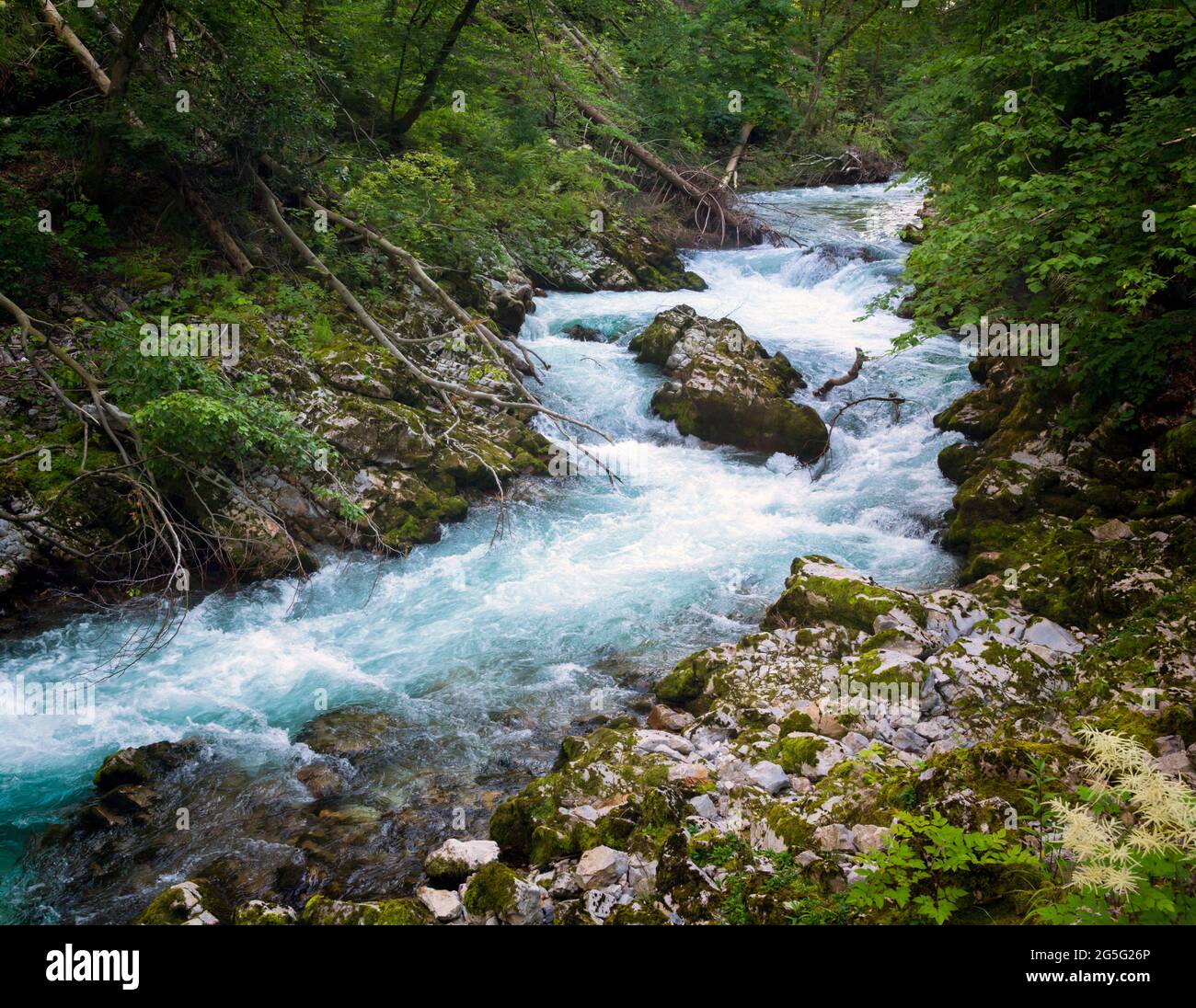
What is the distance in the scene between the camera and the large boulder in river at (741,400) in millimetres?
12055

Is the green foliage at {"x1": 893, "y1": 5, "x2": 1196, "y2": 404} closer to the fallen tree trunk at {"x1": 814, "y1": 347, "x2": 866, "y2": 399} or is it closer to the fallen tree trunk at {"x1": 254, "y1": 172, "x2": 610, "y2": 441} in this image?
the fallen tree trunk at {"x1": 814, "y1": 347, "x2": 866, "y2": 399}

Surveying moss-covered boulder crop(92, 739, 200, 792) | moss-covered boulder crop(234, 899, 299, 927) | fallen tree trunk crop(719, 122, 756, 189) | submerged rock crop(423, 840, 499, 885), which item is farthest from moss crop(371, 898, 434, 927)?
fallen tree trunk crop(719, 122, 756, 189)

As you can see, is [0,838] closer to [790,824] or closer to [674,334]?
[790,824]

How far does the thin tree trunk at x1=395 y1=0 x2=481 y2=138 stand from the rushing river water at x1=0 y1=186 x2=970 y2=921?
4.28 meters

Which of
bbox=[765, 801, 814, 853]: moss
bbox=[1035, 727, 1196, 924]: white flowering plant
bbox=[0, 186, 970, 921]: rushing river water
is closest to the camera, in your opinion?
bbox=[1035, 727, 1196, 924]: white flowering plant

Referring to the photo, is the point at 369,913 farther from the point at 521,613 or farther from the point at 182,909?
the point at 521,613

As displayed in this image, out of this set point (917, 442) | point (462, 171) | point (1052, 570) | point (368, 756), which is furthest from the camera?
point (462, 171)

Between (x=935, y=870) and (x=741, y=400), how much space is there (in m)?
9.50

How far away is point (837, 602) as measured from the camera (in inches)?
284

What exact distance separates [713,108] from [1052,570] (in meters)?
20.6

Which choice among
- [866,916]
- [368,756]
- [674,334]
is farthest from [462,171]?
[866,916]

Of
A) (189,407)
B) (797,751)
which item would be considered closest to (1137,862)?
(797,751)

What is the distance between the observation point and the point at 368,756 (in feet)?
21.6

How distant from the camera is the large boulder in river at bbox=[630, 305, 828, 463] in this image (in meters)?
12.1
